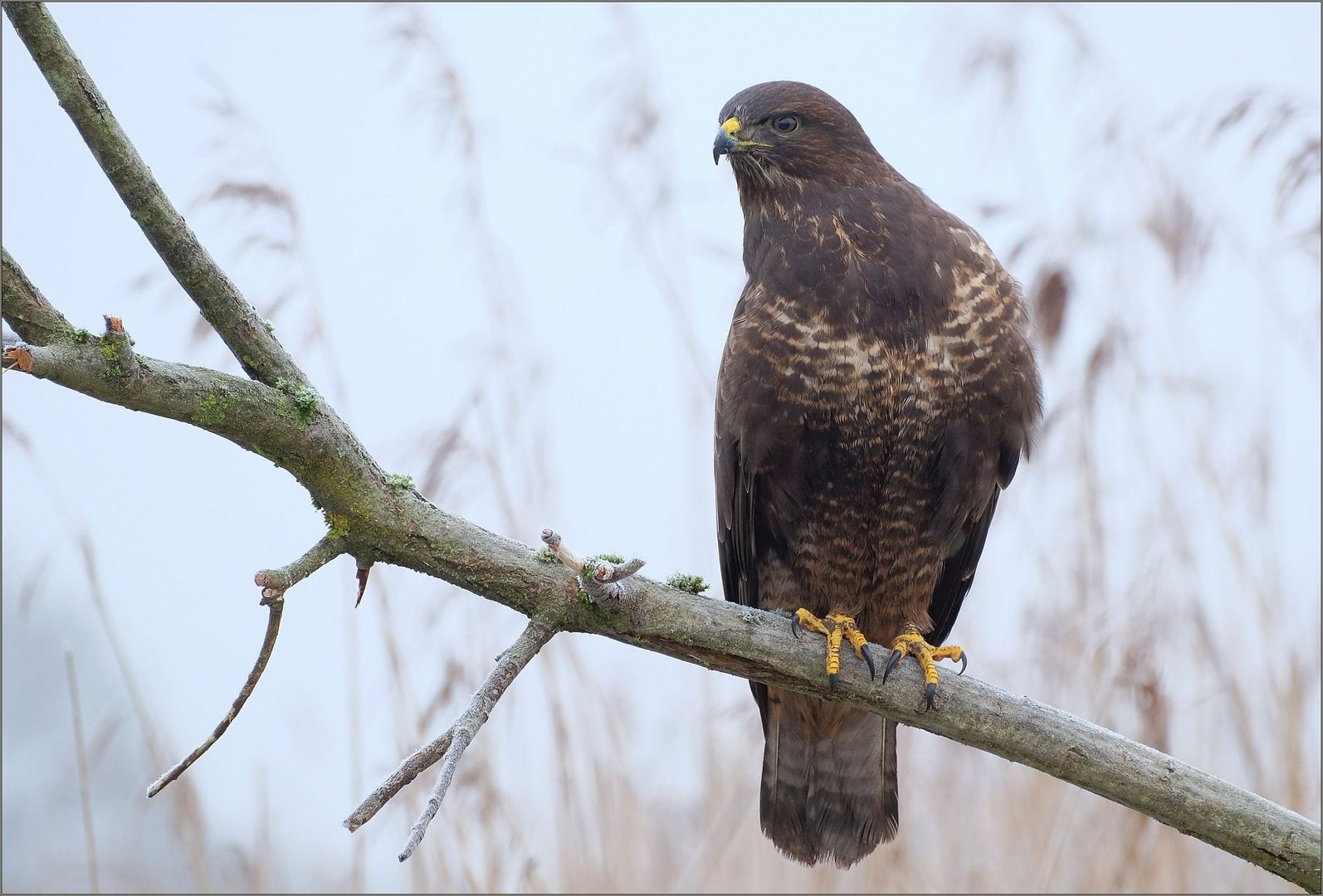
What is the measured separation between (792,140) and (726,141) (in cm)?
16

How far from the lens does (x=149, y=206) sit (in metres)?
1.61

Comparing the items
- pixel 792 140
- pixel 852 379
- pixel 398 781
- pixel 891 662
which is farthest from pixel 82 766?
pixel 792 140

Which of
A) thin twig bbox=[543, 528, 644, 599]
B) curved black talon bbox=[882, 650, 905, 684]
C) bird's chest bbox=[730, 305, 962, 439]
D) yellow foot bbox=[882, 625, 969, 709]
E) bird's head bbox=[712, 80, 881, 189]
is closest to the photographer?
thin twig bbox=[543, 528, 644, 599]

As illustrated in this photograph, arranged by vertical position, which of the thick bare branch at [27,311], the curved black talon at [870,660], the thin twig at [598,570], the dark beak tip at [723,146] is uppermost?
the dark beak tip at [723,146]

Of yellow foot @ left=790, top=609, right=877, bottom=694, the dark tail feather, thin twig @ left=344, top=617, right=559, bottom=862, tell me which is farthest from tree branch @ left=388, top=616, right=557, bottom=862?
the dark tail feather

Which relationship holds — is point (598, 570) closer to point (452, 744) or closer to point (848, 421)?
point (452, 744)

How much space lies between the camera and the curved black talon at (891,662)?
239cm

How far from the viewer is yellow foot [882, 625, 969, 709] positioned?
2262 mm

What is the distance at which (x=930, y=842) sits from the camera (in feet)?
12.5

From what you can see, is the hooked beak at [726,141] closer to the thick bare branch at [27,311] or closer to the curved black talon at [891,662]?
the curved black talon at [891,662]

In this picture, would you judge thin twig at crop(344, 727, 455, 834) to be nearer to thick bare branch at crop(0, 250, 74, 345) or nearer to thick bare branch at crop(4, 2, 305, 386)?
thick bare branch at crop(4, 2, 305, 386)

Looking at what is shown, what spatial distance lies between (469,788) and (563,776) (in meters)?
0.26

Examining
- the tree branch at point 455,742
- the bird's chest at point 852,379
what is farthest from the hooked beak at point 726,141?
the tree branch at point 455,742

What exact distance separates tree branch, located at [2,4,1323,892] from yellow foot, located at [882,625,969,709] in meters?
0.02
